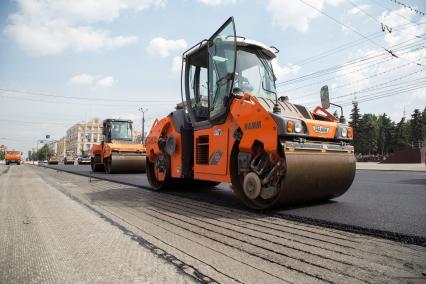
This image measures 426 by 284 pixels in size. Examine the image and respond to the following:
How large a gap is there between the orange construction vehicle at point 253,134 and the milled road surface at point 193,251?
0.55 metres

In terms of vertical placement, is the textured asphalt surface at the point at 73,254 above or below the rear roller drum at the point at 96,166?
below

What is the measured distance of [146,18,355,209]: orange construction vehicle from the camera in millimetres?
3850

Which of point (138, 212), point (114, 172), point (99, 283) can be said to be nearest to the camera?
point (99, 283)

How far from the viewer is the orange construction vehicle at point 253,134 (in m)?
3.85

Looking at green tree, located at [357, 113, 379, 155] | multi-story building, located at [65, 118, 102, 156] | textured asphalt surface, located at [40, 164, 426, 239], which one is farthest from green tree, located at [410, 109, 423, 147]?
multi-story building, located at [65, 118, 102, 156]

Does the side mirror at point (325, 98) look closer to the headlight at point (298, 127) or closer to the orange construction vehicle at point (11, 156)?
the headlight at point (298, 127)

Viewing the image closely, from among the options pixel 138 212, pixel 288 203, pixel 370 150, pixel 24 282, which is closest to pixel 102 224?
pixel 138 212

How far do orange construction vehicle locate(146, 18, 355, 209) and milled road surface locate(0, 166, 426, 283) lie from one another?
553 millimetres

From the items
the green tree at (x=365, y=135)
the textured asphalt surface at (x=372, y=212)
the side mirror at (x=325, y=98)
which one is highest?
the green tree at (x=365, y=135)

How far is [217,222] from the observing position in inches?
142

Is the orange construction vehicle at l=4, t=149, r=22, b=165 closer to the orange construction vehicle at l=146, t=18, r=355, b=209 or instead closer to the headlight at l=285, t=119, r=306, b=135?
the orange construction vehicle at l=146, t=18, r=355, b=209

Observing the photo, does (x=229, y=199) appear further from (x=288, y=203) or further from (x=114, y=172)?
(x=114, y=172)

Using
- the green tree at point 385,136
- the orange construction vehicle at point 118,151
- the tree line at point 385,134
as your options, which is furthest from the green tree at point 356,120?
the orange construction vehicle at point 118,151

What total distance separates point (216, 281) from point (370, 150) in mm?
73577
